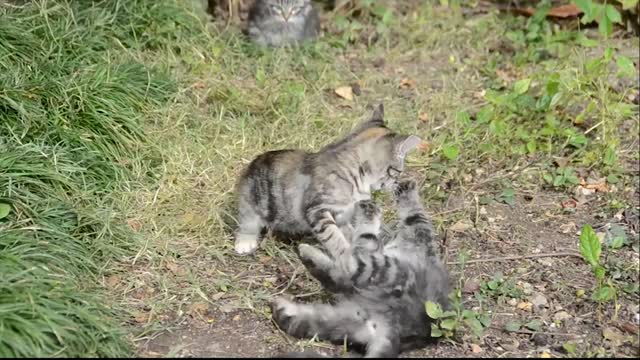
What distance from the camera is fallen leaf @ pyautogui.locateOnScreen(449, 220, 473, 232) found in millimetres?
5262

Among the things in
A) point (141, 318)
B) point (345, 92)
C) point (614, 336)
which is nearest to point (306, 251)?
point (141, 318)

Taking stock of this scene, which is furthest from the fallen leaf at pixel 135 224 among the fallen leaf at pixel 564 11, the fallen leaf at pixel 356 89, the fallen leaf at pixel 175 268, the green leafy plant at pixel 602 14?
the fallen leaf at pixel 564 11

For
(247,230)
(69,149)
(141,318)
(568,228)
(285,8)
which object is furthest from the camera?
(285,8)

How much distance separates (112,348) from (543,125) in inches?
134

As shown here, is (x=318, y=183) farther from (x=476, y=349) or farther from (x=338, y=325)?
(x=476, y=349)

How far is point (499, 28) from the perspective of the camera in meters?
7.67

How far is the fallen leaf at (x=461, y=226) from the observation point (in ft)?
17.3

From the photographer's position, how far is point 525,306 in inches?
180

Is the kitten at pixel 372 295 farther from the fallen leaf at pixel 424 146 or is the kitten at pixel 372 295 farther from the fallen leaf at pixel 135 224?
the fallen leaf at pixel 424 146

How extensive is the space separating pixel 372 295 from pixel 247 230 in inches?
40.9

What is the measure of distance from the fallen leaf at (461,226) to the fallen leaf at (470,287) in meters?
0.57

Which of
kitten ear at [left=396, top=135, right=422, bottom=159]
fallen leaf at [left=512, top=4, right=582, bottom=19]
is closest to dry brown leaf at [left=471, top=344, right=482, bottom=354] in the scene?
kitten ear at [left=396, top=135, right=422, bottom=159]

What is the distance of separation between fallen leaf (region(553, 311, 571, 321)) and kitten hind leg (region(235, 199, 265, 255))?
5.18 ft

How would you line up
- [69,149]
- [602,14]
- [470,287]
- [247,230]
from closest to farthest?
1. [470,287]
2. [247,230]
3. [69,149]
4. [602,14]
